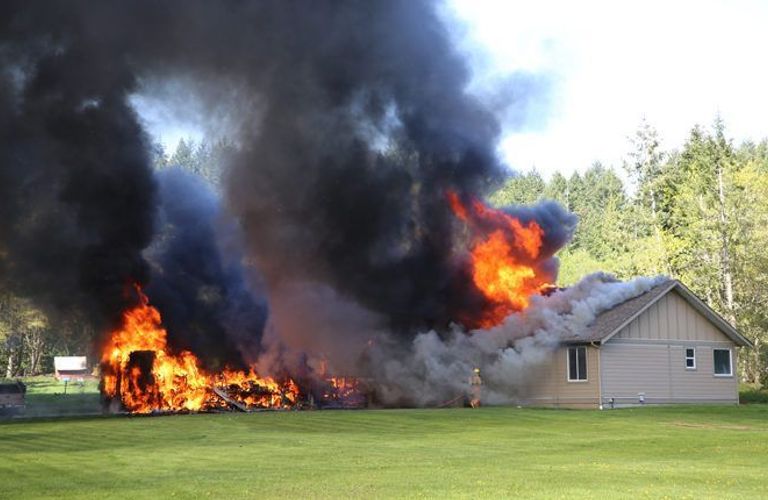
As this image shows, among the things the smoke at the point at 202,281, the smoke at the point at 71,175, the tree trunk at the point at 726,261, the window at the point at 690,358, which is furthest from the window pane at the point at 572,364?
the tree trunk at the point at 726,261

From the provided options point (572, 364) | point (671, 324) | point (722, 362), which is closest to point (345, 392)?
point (572, 364)

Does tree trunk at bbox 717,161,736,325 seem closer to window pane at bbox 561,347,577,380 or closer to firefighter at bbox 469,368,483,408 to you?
window pane at bbox 561,347,577,380

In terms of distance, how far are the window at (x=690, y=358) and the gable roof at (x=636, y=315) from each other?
1.95 m

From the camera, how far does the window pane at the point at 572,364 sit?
4822 cm

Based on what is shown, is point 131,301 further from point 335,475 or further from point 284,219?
point 335,475

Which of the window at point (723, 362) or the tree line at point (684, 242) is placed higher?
the tree line at point (684, 242)

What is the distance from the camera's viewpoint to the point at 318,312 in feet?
168

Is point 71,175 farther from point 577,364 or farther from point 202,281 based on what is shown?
point 577,364

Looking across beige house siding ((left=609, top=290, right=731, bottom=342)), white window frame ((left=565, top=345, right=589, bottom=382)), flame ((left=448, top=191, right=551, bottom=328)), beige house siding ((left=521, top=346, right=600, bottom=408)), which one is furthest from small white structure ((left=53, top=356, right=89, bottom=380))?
beige house siding ((left=609, top=290, right=731, bottom=342))

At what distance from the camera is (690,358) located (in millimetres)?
50312

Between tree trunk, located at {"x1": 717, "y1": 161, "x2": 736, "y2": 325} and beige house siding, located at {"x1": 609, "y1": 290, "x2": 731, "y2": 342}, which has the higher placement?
tree trunk, located at {"x1": 717, "y1": 161, "x2": 736, "y2": 325}

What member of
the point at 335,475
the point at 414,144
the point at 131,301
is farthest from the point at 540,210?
the point at 335,475

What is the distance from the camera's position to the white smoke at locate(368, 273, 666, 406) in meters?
48.6

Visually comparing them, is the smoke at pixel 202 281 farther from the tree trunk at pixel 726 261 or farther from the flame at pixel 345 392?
the tree trunk at pixel 726 261
